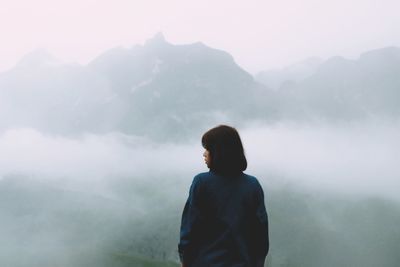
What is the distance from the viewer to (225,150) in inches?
237

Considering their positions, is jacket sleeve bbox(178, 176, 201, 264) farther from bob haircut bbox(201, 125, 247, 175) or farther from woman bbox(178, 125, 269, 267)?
bob haircut bbox(201, 125, 247, 175)

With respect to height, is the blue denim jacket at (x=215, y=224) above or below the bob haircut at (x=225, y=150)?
below

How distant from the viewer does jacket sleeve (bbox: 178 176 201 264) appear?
5.75 m

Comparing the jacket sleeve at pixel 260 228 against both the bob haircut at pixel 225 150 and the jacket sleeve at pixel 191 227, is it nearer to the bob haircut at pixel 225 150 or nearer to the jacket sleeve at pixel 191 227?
the bob haircut at pixel 225 150

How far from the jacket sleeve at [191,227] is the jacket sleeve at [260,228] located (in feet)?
2.56

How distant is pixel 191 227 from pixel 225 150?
102 centimetres

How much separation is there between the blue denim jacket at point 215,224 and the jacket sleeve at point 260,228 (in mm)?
177

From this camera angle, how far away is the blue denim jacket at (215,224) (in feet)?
19.0

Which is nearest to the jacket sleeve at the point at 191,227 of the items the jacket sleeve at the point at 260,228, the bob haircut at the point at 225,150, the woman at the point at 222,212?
the woman at the point at 222,212

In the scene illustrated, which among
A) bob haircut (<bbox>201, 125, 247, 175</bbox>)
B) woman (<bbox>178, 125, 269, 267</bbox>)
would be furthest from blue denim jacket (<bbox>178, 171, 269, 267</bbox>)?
bob haircut (<bbox>201, 125, 247, 175</bbox>)

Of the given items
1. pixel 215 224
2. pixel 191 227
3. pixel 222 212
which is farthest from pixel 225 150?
pixel 191 227

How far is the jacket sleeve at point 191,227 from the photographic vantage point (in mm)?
5754

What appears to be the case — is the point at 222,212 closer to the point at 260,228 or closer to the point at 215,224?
the point at 215,224

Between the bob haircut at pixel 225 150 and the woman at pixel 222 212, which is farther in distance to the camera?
the bob haircut at pixel 225 150
